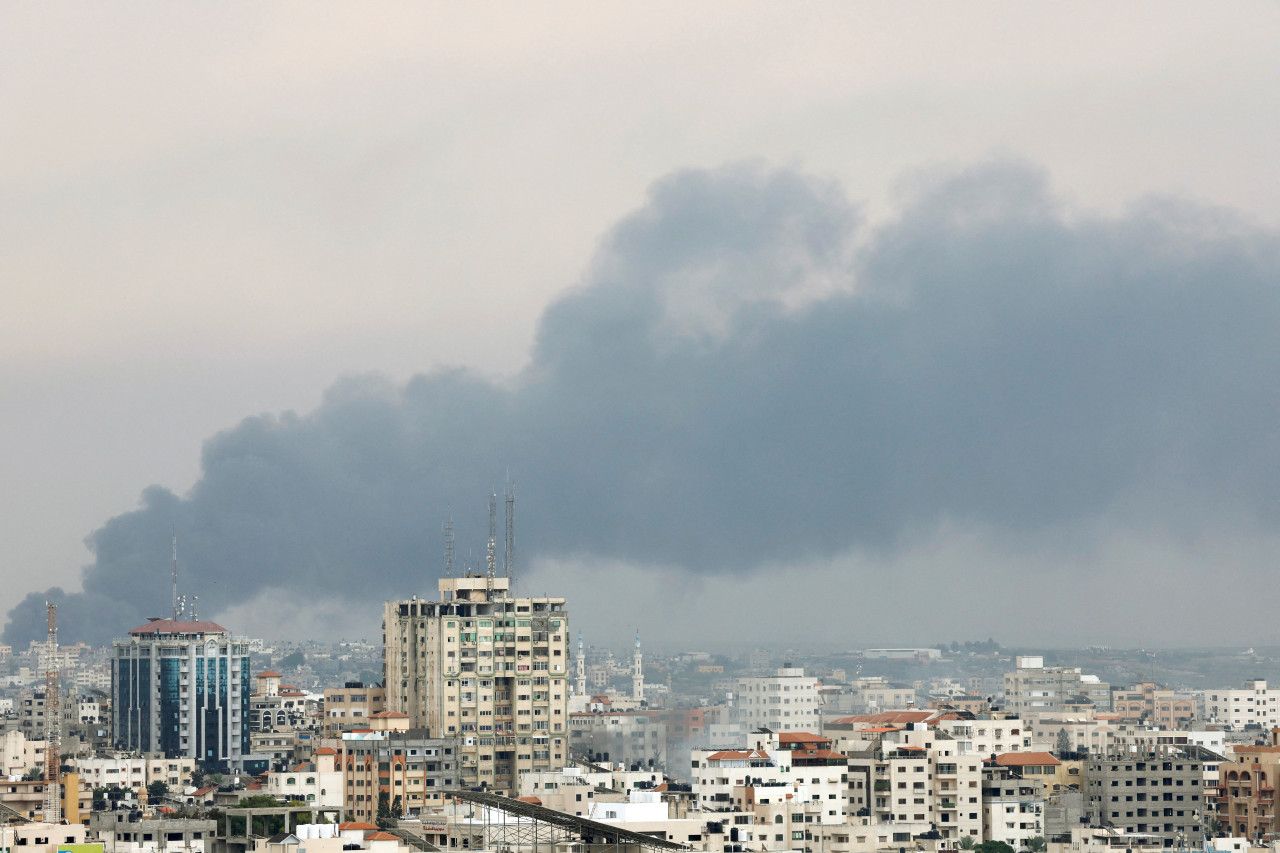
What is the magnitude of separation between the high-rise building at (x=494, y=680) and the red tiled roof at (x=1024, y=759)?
464 inches

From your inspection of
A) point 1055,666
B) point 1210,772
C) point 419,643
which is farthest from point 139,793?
point 1055,666

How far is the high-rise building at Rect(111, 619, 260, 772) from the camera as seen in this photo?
234ft

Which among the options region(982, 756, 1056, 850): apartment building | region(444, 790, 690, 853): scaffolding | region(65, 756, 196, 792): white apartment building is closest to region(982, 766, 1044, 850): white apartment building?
region(982, 756, 1056, 850): apartment building

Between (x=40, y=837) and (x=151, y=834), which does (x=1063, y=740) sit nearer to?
(x=151, y=834)

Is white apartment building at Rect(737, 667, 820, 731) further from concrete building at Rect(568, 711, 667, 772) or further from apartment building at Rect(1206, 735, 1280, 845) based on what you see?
apartment building at Rect(1206, 735, 1280, 845)

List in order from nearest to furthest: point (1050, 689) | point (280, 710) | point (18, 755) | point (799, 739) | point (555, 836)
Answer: point (555, 836) → point (799, 739) → point (18, 755) → point (280, 710) → point (1050, 689)

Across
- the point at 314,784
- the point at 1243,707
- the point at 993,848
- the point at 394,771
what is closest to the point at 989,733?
the point at 993,848

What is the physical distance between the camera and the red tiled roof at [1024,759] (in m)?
45.2

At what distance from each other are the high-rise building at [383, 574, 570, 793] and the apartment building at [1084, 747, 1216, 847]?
1305 centimetres

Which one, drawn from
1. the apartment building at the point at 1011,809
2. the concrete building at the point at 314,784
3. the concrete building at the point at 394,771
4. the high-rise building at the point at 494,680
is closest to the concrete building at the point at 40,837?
the concrete building at the point at 314,784

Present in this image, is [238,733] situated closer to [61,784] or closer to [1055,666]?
[61,784]

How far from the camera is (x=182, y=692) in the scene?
7306 centimetres

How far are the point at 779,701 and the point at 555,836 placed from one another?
41.5m

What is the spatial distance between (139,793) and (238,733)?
23166 millimetres
